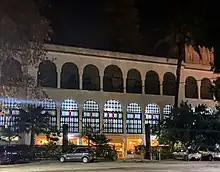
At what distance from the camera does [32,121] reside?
34656mm

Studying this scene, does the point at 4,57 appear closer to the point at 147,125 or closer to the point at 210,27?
the point at 210,27

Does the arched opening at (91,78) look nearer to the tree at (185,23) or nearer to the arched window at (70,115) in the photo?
the arched window at (70,115)

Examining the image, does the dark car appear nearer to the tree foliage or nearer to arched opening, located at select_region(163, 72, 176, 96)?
the tree foliage

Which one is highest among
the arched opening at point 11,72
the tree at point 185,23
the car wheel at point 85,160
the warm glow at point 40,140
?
the arched opening at point 11,72

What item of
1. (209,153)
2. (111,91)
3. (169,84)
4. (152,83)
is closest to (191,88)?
(169,84)

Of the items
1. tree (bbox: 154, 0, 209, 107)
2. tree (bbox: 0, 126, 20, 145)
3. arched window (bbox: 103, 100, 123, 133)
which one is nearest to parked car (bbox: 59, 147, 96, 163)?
tree (bbox: 0, 126, 20, 145)

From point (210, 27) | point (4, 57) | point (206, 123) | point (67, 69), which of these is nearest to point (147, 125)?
point (206, 123)

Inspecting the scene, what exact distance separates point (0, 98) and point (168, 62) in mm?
34181

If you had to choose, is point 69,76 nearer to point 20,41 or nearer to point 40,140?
point 40,140

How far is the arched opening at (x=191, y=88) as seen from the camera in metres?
49.2

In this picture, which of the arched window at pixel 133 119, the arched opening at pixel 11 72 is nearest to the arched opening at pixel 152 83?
the arched window at pixel 133 119

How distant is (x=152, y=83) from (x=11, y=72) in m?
34.5

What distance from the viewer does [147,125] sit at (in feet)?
143

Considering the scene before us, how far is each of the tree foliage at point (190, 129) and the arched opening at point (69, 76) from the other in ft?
32.0
